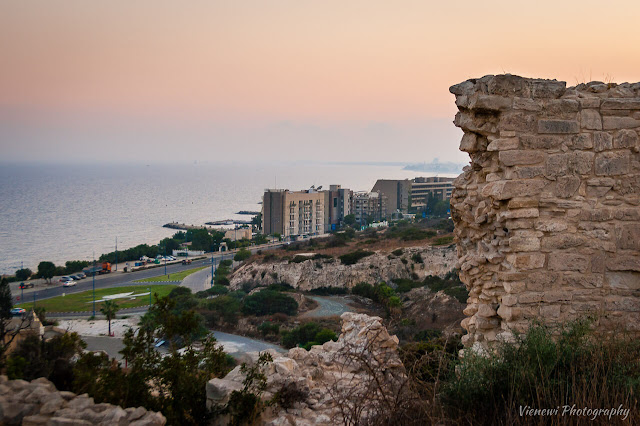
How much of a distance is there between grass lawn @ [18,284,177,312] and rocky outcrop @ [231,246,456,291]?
794cm

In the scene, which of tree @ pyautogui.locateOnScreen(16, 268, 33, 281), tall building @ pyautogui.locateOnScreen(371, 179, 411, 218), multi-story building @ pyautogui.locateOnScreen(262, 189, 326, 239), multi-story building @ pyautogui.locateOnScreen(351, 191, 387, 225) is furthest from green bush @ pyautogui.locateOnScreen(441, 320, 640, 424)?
tall building @ pyautogui.locateOnScreen(371, 179, 411, 218)

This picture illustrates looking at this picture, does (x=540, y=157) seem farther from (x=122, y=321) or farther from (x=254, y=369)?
(x=122, y=321)

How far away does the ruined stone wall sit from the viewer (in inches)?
197

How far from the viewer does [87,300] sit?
36.9m

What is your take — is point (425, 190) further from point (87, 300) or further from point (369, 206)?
point (87, 300)

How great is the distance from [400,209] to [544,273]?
90184 mm

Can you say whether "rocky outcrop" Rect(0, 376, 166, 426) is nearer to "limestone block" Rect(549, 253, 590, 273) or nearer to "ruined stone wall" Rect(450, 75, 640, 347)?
"ruined stone wall" Rect(450, 75, 640, 347)

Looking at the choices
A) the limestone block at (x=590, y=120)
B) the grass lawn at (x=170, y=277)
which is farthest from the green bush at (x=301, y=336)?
the grass lawn at (x=170, y=277)

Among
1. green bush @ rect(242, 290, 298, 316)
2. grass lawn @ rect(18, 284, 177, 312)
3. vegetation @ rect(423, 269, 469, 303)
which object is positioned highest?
vegetation @ rect(423, 269, 469, 303)

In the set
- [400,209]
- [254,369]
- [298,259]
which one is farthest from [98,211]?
[254,369]

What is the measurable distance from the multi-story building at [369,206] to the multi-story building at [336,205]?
5.15 ft

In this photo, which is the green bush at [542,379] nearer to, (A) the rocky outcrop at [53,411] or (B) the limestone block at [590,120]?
(B) the limestone block at [590,120]

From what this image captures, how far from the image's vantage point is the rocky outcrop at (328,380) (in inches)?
169

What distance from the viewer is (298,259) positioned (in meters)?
36.9
